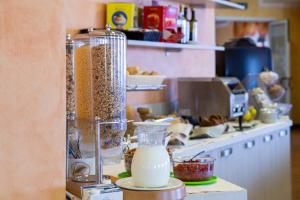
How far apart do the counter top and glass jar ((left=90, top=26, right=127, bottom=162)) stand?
98 centimetres

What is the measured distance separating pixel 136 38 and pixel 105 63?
178 cm

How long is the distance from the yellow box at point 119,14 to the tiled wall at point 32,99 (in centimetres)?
207

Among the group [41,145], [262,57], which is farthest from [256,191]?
[262,57]

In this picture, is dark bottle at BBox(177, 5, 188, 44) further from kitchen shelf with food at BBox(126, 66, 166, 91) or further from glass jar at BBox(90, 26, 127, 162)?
glass jar at BBox(90, 26, 127, 162)

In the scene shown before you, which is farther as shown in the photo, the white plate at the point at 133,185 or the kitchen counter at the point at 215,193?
the kitchen counter at the point at 215,193

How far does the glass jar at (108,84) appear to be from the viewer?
1506 millimetres

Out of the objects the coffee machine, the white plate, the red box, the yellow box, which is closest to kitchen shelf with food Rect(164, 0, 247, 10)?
the red box

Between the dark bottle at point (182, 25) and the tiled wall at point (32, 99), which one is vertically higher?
the dark bottle at point (182, 25)

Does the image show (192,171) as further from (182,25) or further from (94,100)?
(182,25)

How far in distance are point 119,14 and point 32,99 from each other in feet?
7.20

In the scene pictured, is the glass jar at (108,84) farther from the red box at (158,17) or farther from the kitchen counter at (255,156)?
the red box at (158,17)

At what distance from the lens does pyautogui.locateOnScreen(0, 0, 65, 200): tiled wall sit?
1165 mm

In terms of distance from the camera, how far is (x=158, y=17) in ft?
11.6

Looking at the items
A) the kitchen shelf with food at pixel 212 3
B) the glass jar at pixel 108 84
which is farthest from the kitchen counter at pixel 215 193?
the kitchen shelf with food at pixel 212 3
